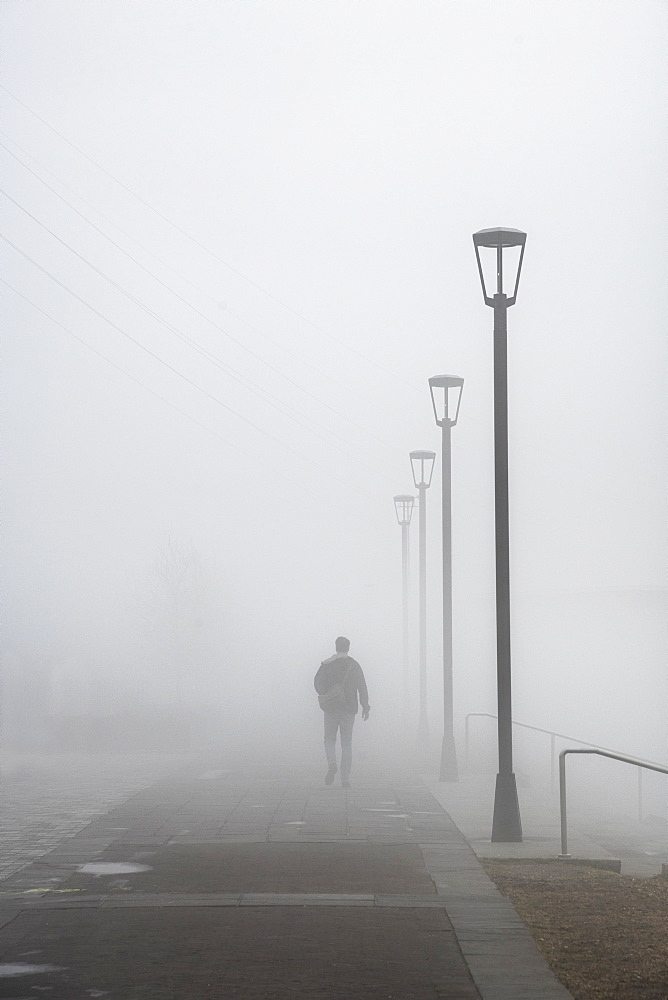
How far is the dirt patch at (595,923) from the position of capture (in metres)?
5.84

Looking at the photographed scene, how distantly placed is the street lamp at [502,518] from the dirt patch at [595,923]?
125cm

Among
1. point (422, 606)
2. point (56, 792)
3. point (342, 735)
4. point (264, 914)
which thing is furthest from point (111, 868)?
point (422, 606)

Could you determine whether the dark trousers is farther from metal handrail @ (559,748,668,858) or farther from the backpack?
metal handrail @ (559,748,668,858)

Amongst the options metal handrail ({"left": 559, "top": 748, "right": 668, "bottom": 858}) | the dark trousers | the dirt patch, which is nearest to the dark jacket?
the dark trousers

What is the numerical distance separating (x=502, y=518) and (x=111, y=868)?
461 cm

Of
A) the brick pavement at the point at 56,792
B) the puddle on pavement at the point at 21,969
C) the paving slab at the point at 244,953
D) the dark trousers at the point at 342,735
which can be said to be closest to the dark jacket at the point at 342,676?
the dark trousers at the point at 342,735

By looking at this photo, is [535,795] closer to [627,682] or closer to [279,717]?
[279,717]

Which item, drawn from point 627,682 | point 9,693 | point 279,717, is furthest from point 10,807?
point 627,682

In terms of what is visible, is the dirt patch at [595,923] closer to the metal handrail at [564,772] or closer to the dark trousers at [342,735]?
the metal handrail at [564,772]

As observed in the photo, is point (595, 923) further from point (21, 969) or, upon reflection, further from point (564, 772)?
point (21, 969)

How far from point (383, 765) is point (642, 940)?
40.2ft

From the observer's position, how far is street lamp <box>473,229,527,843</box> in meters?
10.6

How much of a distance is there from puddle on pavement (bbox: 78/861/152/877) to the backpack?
18.7 feet

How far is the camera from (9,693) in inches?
1364
